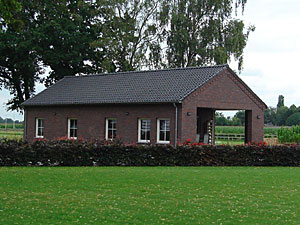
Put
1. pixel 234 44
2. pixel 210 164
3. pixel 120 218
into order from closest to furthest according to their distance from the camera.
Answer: pixel 120 218 < pixel 210 164 < pixel 234 44

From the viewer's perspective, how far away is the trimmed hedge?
65.5ft

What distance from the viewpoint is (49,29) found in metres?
39.0

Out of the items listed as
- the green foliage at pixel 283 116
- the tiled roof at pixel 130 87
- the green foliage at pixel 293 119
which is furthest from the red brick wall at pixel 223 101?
the green foliage at pixel 293 119

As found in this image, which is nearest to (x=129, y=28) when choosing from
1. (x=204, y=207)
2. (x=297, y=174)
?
(x=297, y=174)

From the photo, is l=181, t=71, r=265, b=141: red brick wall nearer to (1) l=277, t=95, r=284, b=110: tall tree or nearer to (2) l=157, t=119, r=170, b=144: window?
(2) l=157, t=119, r=170, b=144: window

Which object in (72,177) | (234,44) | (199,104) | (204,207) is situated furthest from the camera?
(234,44)

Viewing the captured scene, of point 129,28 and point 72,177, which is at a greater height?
point 129,28

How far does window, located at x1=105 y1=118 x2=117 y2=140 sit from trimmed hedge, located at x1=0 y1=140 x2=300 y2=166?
7.89 metres

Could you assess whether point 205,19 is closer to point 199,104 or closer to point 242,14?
point 242,14

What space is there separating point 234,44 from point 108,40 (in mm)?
10774

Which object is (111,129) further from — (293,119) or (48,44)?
(293,119)

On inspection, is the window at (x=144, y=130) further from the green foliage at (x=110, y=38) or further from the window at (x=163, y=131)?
the green foliage at (x=110, y=38)

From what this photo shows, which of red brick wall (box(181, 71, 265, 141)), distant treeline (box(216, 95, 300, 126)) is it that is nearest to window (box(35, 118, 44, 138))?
red brick wall (box(181, 71, 265, 141))

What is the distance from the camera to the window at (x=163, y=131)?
87.0 feet
